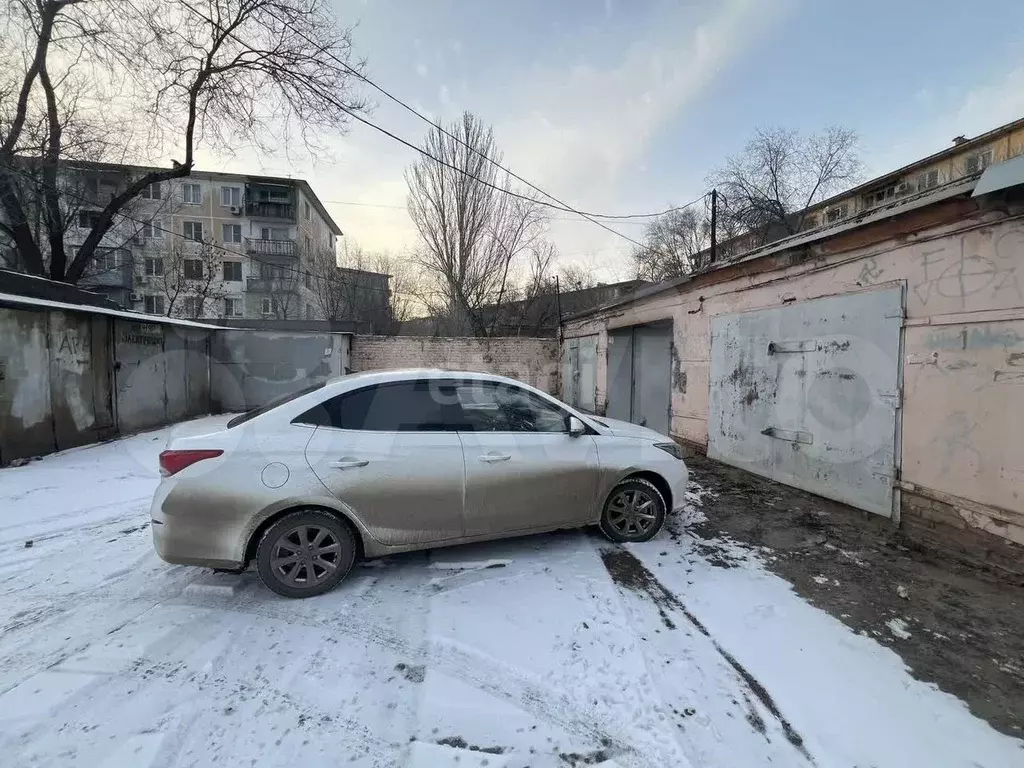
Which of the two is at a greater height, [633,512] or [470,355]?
[470,355]

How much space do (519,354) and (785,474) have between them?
11288 millimetres

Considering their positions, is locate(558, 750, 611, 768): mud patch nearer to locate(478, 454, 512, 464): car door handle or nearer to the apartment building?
locate(478, 454, 512, 464): car door handle

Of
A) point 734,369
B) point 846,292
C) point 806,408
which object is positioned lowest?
point 806,408

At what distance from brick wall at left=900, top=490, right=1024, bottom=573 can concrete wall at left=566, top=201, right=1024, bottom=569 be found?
0.9 inches

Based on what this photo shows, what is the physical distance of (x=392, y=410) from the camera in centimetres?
Result: 333

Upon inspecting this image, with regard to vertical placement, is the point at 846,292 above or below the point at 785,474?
above

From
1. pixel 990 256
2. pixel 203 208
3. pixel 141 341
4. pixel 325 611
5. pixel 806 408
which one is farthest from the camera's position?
pixel 203 208

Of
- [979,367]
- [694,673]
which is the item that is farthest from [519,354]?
[694,673]

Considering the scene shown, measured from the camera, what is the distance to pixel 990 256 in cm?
363

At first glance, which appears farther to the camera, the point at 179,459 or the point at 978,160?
the point at 978,160

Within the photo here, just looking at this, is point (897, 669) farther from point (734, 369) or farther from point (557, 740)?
point (734, 369)

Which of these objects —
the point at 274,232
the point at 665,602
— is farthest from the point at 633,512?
the point at 274,232

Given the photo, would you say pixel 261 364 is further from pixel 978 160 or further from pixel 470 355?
pixel 978 160

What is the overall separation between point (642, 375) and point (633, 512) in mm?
6626
